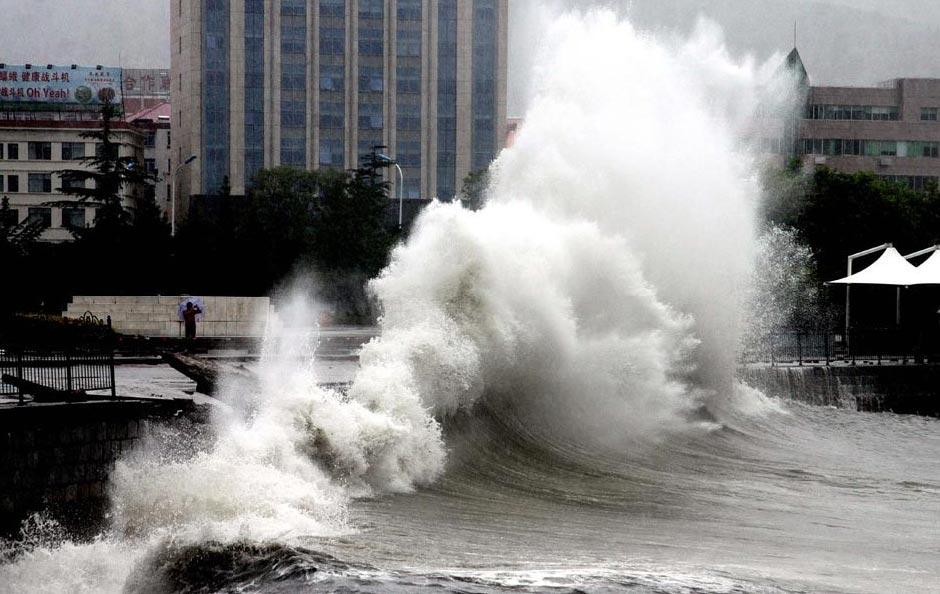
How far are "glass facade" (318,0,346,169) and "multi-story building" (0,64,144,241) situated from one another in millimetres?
15417

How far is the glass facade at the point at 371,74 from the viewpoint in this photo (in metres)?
111

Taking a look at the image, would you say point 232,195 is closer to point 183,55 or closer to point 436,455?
point 183,55

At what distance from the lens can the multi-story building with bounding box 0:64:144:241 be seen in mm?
106188

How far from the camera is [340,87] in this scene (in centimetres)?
11106

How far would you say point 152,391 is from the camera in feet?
56.9

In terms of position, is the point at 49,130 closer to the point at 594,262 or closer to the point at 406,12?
the point at 406,12

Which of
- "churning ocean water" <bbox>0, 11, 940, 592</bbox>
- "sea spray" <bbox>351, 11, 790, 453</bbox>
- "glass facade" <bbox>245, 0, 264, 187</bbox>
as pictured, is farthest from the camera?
"glass facade" <bbox>245, 0, 264, 187</bbox>

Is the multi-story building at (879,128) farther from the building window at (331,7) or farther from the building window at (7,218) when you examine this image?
the building window at (7,218)

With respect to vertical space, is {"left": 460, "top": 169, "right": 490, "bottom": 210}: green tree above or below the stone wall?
above

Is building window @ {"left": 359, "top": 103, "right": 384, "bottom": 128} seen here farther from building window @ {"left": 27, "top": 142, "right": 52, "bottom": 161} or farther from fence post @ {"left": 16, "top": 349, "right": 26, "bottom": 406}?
fence post @ {"left": 16, "top": 349, "right": 26, "bottom": 406}

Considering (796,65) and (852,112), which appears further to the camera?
(852,112)

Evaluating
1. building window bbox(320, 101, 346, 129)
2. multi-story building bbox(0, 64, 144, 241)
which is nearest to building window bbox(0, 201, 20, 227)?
multi-story building bbox(0, 64, 144, 241)

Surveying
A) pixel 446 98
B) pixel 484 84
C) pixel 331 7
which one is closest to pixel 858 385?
pixel 484 84

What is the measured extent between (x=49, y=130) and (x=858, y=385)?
85.7 meters
